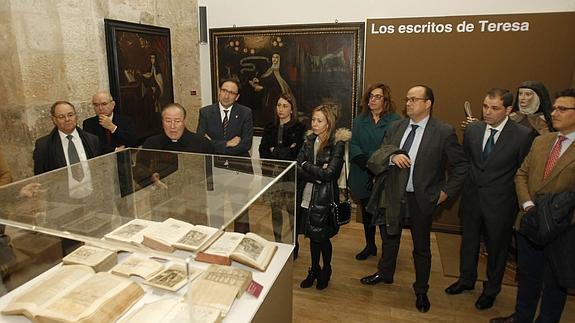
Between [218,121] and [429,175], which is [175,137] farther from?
[429,175]

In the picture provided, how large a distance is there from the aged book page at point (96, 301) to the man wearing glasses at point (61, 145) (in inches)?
63.9

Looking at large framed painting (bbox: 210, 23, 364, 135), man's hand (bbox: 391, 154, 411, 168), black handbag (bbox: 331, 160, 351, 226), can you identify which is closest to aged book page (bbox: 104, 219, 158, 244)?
black handbag (bbox: 331, 160, 351, 226)

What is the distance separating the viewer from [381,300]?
11.2 ft

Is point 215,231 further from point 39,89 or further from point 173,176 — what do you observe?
point 39,89

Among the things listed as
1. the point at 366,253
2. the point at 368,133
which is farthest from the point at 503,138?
the point at 366,253

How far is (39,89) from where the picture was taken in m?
3.41

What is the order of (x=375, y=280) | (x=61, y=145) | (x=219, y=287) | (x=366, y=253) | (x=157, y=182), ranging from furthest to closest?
(x=366, y=253) → (x=375, y=280) → (x=61, y=145) → (x=157, y=182) → (x=219, y=287)

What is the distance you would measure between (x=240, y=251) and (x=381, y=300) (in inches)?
78.8

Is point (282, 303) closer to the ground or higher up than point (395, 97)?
closer to the ground

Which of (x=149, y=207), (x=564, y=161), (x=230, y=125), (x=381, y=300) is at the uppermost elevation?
(x=230, y=125)

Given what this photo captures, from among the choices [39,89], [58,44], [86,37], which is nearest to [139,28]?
[86,37]

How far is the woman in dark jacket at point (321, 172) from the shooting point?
3205 millimetres

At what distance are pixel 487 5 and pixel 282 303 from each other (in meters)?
4.17

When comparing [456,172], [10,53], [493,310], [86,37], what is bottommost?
[493,310]
